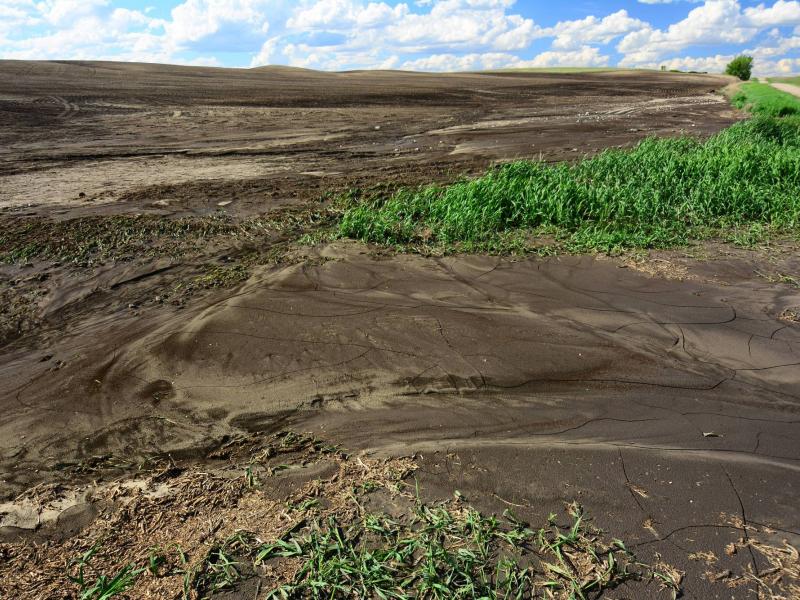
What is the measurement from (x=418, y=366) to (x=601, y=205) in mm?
5059

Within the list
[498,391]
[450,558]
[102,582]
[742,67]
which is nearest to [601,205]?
[498,391]

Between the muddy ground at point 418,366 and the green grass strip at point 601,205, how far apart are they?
62 centimetres

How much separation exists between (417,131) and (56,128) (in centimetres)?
1078

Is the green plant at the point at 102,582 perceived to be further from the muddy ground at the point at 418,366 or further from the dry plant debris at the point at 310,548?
the muddy ground at the point at 418,366

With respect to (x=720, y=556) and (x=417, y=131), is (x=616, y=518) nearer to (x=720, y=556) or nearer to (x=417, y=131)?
(x=720, y=556)

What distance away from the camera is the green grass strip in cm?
730

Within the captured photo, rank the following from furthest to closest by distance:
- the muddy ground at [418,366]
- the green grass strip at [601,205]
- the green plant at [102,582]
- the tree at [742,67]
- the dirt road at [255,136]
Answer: the tree at [742,67]
the dirt road at [255,136]
the green grass strip at [601,205]
the muddy ground at [418,366]
the green plant at [102,582]

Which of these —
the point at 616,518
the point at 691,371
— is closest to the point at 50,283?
the point at 616,518

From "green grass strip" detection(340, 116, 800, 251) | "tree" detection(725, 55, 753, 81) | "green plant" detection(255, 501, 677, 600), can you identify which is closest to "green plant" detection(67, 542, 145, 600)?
"green plant" detection(255, 501, 677, 600)

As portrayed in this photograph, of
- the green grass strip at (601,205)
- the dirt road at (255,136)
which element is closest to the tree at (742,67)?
the dirt road at (255,136)

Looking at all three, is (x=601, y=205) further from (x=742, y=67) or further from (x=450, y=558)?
(x=742, y=67)

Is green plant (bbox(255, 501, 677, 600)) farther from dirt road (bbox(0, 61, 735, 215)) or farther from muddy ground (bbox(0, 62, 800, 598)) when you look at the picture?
dirt road (bbox(0, 61, 735, 215))

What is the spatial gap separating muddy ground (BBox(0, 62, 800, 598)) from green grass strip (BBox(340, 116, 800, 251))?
0.62 m

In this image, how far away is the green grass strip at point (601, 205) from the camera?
24.0 feet
